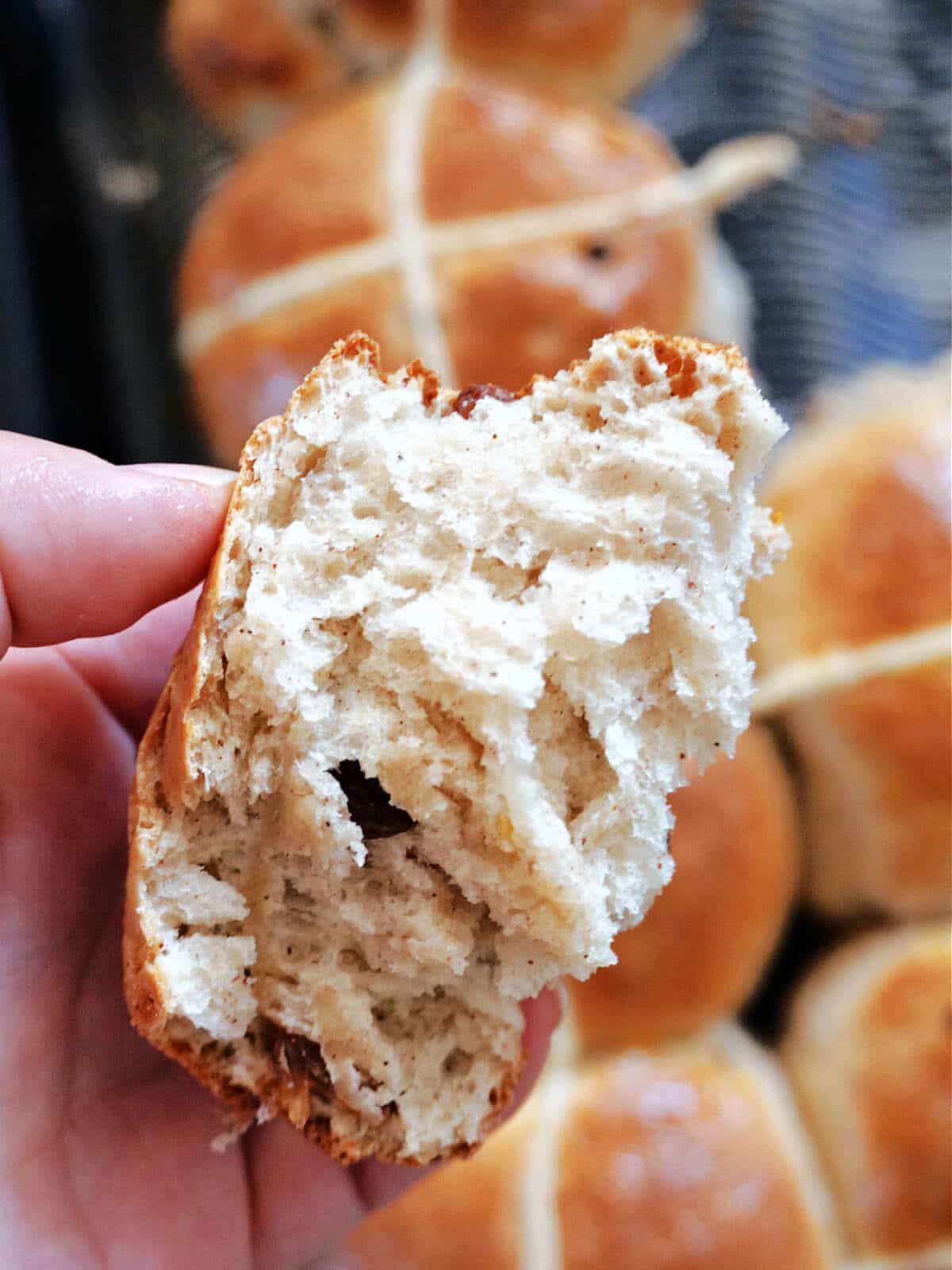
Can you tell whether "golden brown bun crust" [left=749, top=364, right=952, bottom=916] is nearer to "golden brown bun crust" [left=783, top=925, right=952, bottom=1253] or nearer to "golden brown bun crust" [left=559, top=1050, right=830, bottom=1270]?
"golden brown bun crust" [left=783, top=925, right=952, bottom=1253]

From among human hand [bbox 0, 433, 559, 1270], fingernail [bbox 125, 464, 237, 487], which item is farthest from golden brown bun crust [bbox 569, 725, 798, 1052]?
fingernail [bbox 125, 464, 237, 487]

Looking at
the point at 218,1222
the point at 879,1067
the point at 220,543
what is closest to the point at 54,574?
the point at 220,543

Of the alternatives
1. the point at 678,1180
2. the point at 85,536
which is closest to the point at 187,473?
the point at 85,536

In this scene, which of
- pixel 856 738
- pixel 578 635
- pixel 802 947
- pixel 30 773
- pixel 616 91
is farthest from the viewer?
pixel 616 91

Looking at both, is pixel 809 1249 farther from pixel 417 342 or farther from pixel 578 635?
pixel 417 342

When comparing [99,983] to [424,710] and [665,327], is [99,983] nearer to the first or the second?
[424,710]
